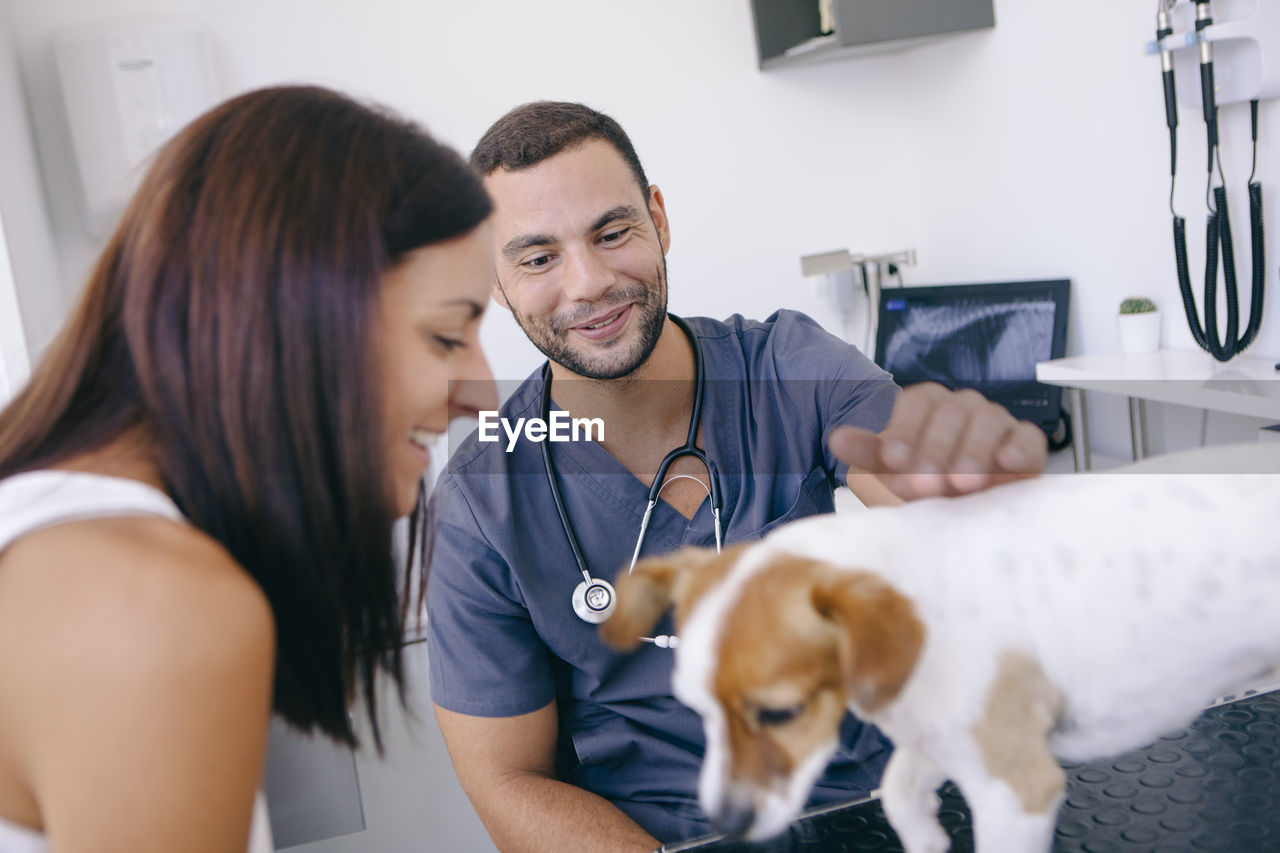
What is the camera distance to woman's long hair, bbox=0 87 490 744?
21.1 inches

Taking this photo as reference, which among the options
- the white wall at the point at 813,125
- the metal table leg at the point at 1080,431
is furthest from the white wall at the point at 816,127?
the metal table leg at the point at 1080,431

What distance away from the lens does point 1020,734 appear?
0.50m

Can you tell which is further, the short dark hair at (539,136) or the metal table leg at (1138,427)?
the metal table leg at (1138,427)

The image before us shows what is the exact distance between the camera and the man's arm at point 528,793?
3.48 ft

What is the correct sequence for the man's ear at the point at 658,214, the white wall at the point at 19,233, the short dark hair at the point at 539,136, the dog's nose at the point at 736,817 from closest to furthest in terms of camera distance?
1. the dog's nose at the point at 736,817
2. the short dark hair at the point at 539,136
3. the man's ear at the point at 658,214
4. the white wall at the point at 19,233

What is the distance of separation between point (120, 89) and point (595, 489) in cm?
Result: 171

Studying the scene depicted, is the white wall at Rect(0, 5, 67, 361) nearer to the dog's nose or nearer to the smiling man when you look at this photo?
the smiling man

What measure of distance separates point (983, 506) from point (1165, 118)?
1763mm

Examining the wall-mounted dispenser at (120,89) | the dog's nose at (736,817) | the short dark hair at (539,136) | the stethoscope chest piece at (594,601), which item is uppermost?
the wall-mounted dispenser at (120,89)

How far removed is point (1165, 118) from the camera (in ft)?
6.33

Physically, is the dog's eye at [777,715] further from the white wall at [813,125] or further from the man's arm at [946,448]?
the white wall at [813,125]

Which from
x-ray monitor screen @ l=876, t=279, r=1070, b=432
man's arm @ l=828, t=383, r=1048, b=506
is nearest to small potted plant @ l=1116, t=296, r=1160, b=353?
x-ray monitor screen @ l=876, t=279, r=1070, b=432

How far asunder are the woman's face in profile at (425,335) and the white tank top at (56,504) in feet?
0.46

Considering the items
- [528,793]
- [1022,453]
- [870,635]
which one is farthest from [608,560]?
[870,635]
